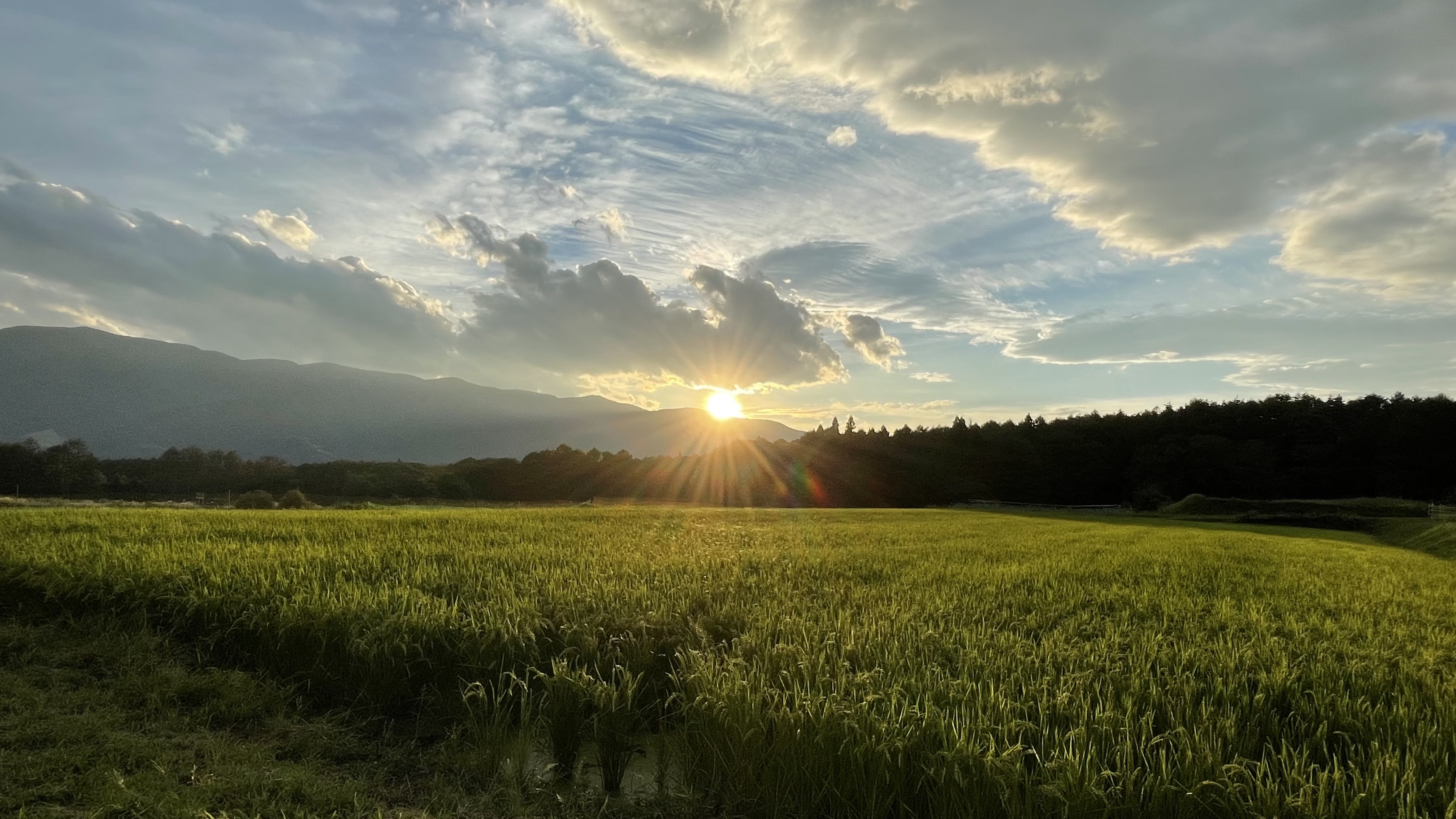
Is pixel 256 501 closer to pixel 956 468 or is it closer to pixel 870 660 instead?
pixel 870 660

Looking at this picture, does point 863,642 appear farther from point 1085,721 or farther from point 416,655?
→ point 416,655

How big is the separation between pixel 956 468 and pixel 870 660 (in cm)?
6839

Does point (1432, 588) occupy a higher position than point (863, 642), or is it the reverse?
point (863, 642)

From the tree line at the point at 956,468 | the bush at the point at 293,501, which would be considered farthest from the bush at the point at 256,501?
the tree line at the point at 956,468

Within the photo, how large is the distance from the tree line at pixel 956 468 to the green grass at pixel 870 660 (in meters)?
51.6

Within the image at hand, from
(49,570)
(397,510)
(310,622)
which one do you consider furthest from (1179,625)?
(397,510)

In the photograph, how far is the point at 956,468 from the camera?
68.1 m

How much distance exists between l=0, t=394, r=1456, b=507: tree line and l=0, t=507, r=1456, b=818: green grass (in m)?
51.6

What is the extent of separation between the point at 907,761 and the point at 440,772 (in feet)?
7.92

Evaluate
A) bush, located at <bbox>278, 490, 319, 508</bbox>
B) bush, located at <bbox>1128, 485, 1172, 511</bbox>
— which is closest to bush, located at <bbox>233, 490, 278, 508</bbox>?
bush, located at <bbox>278, 490, 319, 508</bbox>

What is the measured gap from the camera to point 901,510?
Answer: 35.1 m

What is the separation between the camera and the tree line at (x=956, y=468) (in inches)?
2202

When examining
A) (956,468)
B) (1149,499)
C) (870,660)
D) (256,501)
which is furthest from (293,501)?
(1149,499)

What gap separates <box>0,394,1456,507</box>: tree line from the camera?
55.9 m
